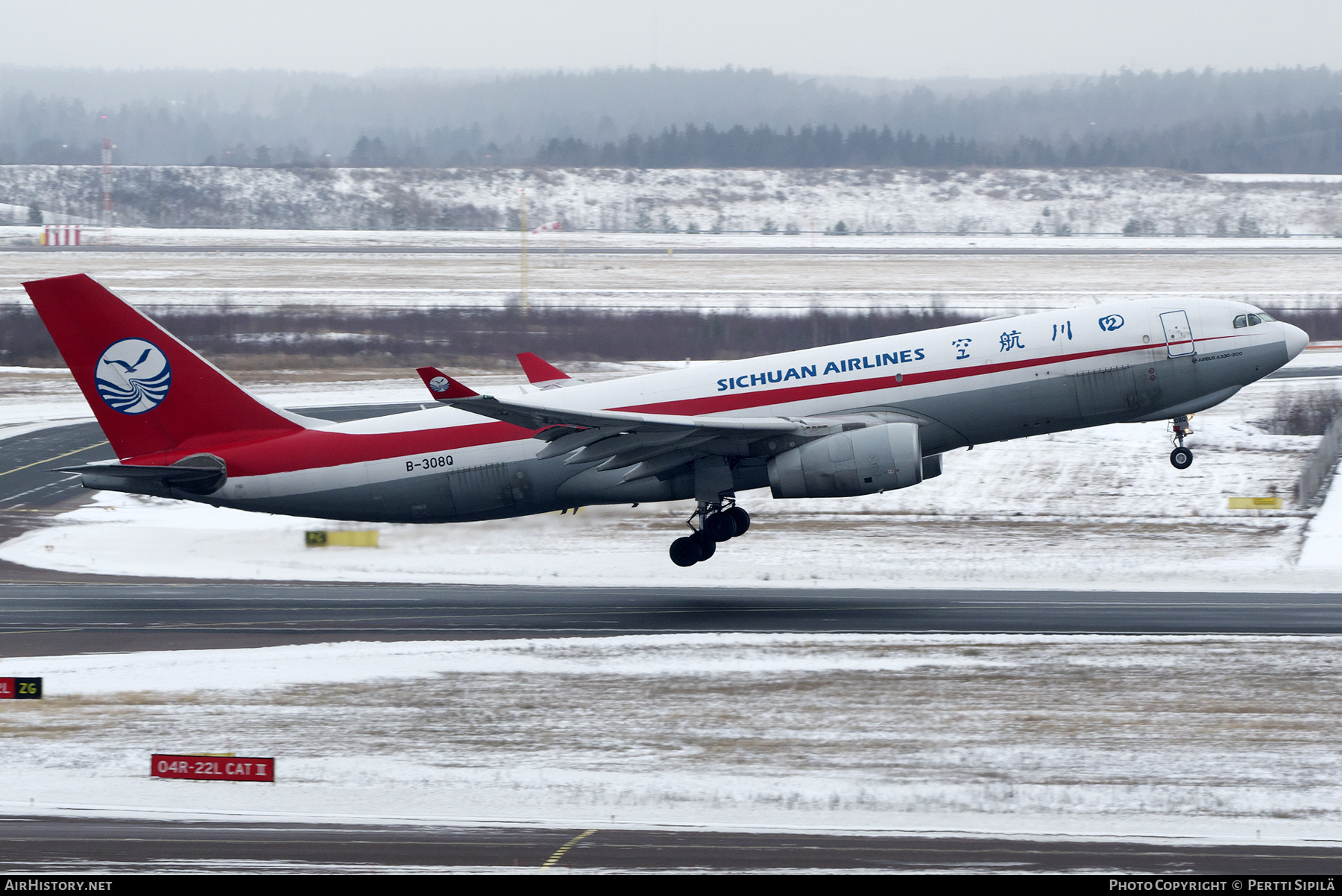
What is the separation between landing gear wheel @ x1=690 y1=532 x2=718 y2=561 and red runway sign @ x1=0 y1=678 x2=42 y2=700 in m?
15.1

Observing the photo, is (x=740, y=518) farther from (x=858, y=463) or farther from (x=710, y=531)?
(x=858, y=463)

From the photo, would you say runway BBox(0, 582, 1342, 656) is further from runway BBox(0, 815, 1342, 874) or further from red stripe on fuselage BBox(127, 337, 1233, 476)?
runway BBox(0, 815, 1342, 874)

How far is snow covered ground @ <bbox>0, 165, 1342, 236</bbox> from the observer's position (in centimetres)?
15200

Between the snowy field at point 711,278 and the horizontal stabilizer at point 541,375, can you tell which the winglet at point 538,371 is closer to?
the horizontal stabilizer at point 541,375

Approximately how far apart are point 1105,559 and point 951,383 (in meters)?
7.76

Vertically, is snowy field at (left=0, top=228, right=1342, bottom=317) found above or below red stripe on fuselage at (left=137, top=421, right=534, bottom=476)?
above

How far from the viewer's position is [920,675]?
2552cm

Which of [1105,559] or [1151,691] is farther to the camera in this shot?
[1105,559]

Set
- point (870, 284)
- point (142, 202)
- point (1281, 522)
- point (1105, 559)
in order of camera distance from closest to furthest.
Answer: point (1105, 559) → point (1281, 522) → point (870, 284) → point (142, 202)

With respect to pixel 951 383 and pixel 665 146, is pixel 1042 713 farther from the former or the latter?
pixel 665 146

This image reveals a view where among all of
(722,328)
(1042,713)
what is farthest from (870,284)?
A: (1042,713)

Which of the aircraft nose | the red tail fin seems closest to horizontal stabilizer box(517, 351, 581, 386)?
the red tail fin

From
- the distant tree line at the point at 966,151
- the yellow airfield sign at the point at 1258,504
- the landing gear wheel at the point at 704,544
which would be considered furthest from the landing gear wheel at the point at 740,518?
the distant tree line at the point at 966,151

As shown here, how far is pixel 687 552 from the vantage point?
3447cm
